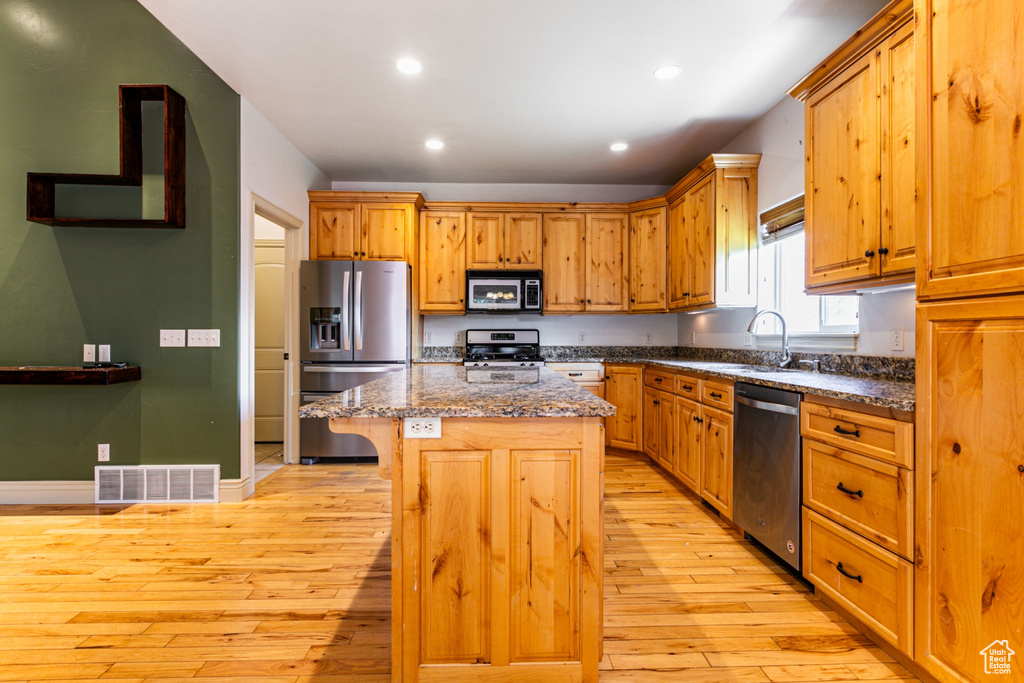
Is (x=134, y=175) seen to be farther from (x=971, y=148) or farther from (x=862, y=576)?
(x=862, y=576)

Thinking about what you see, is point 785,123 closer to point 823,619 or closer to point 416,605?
point 823,619

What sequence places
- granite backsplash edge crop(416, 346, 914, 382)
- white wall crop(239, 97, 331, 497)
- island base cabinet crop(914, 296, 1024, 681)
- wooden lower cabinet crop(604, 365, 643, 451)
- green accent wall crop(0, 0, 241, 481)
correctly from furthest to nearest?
wooden lower cabinet crop(604, 365, 643, 451) → white wall crop(239, 97, 331, 497) → green accent wall crop(0, 0, 241, 481) → granite backsplash edge crop(416, 346, 914, 382) → island base cabinet crop(914, 296, 1024, 681)

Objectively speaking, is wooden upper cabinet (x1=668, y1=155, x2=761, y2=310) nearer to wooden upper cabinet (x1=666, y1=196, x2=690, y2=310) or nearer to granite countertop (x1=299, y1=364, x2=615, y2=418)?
wooden upper cabinet (x1=666, y1=196, x2=690, y2=310)

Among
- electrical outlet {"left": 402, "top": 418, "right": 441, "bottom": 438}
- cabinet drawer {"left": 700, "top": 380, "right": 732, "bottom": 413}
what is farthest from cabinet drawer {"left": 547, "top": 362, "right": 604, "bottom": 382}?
electrical outlet {"left": 402, "top": 418, "right": 441, "bottom": 438}

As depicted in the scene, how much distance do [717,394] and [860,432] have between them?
3.62ft

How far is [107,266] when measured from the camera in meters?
3.07

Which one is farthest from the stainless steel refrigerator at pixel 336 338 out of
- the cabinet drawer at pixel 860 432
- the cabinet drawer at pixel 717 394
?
the cabinet drawer at pixel 860 432

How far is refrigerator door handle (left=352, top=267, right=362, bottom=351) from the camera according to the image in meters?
4.09

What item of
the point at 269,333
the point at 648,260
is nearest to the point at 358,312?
the point at 269,333

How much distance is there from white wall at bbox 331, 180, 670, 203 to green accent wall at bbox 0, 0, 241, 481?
1.98 meters

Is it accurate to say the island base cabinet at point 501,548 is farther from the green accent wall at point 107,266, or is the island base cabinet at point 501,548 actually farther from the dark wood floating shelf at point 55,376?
the dark wood floating shelf at point 55,376

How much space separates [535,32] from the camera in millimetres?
2432

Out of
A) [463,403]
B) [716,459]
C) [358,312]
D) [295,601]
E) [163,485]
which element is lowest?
[295,601]

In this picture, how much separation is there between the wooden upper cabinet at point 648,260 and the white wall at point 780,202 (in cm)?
50
